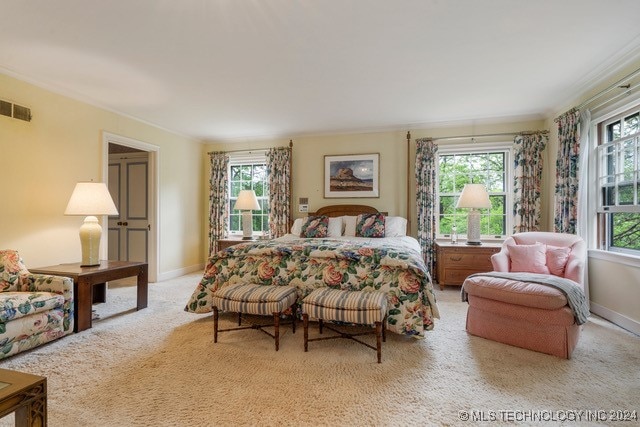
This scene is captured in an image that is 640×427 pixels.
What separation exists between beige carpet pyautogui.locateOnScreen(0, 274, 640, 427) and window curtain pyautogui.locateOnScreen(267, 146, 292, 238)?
8.64 feet

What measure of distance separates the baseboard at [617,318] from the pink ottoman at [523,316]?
797 mm

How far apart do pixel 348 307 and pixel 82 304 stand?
247cm

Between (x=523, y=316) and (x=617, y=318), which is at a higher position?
(x=523, y=316)

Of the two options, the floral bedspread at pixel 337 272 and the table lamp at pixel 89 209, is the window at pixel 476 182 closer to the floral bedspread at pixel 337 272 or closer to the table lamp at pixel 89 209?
the floral bedspread at pixel 337 272

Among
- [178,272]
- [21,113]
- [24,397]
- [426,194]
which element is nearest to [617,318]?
[426,194]

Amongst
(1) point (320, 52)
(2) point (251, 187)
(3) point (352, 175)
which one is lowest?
(2) point (251, 187)

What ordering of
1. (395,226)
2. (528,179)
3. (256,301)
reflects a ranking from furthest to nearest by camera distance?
(395,226), (528,179), (256,301)

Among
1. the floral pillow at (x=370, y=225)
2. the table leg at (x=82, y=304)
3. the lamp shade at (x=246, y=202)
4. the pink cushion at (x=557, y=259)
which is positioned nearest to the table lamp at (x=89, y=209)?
the table leg at (x=82, y=304)

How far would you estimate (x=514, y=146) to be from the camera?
4.45 meters

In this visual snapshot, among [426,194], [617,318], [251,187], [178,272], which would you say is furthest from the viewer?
[251,187]

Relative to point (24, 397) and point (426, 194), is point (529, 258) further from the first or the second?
point (24, 397)

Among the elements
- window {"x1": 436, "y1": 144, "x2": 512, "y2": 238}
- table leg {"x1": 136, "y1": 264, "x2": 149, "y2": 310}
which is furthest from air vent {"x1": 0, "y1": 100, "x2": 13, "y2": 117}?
window {"x1": 436, "y1": 144, "x2": 512, "y2": 238}

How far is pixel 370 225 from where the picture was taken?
14.5 feet

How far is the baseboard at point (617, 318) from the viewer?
2729 mm
